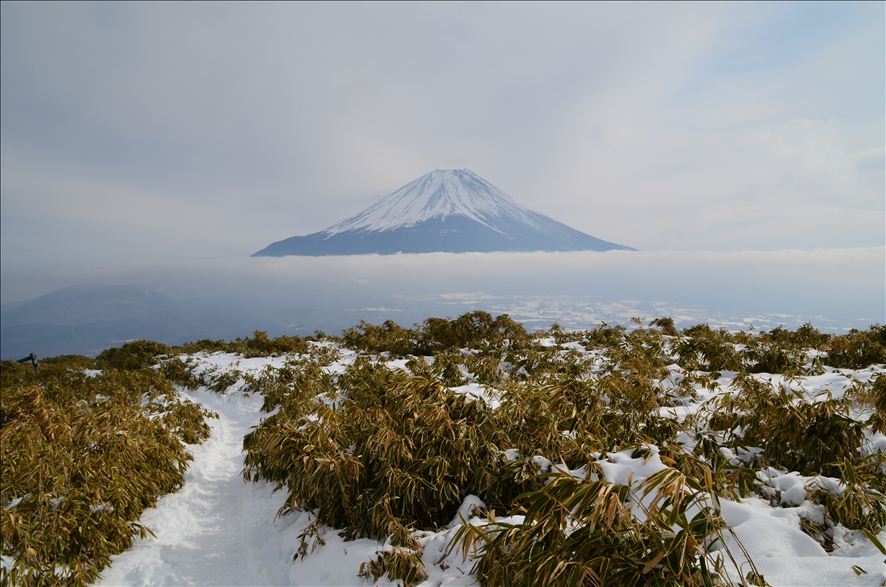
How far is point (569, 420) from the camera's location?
442 cm

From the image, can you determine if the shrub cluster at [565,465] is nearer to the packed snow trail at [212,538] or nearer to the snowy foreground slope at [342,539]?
the snowy foreground slope at [342,539]

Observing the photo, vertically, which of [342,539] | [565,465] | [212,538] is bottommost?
[212,538]

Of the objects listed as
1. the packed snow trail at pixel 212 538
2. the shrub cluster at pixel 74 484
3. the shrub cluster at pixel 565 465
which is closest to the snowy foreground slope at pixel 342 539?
the packed snow trail at pixel 212 538

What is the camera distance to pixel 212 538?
517cm

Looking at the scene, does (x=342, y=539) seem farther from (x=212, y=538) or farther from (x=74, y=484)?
(x=74, y=484)

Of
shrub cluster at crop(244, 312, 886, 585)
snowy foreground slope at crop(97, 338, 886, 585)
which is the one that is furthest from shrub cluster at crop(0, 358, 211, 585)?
Result: shrub cluster at crop(244, 312, 886, 585)

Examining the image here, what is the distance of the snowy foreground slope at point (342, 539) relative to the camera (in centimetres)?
263

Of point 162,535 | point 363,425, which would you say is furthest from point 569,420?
point 162,535

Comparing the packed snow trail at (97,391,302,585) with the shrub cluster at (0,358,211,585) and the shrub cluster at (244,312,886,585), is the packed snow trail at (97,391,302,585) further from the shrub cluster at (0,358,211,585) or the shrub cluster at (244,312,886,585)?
the shrub cluster at (244,312,886,585)

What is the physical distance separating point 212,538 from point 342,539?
8.56ft

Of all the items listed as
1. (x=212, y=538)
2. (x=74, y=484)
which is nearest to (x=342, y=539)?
(x=212, y=538)

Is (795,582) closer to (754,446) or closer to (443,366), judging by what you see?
(754,446)

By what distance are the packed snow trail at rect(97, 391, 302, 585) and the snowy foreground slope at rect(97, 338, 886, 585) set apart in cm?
1

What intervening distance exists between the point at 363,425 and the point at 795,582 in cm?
411
